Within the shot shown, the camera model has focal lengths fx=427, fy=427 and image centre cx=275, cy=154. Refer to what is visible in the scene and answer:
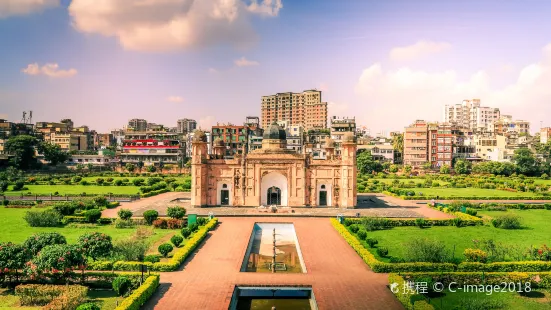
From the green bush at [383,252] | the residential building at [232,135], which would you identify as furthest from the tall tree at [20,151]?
the green bush at [383,252]

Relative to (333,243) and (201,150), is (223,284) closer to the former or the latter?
(333,243)

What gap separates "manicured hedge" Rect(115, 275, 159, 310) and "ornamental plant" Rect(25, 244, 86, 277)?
11.0 feet

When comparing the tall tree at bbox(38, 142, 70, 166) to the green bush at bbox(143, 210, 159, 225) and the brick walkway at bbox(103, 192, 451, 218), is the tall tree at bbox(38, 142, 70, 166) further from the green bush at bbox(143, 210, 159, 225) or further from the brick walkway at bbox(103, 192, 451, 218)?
the green bush at bbox(143, 210, 159, 225)

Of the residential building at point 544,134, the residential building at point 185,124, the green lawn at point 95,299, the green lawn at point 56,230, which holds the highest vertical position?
the residential building at point 185,124

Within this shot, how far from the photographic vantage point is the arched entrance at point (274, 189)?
44.1m

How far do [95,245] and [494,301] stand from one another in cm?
1804

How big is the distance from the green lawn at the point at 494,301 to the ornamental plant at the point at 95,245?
15.2m

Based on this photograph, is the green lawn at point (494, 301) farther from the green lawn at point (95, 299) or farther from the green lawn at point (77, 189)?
the green lawn at point (77, 189)

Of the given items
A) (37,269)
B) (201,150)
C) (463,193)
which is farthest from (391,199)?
(37,269)

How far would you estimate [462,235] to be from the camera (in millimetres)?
31422

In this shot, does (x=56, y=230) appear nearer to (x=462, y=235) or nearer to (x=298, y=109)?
(x=462, y=235)

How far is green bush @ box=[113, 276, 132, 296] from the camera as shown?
18016 mm

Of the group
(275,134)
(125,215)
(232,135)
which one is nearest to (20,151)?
(232,135)

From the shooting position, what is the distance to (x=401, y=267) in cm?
2130
